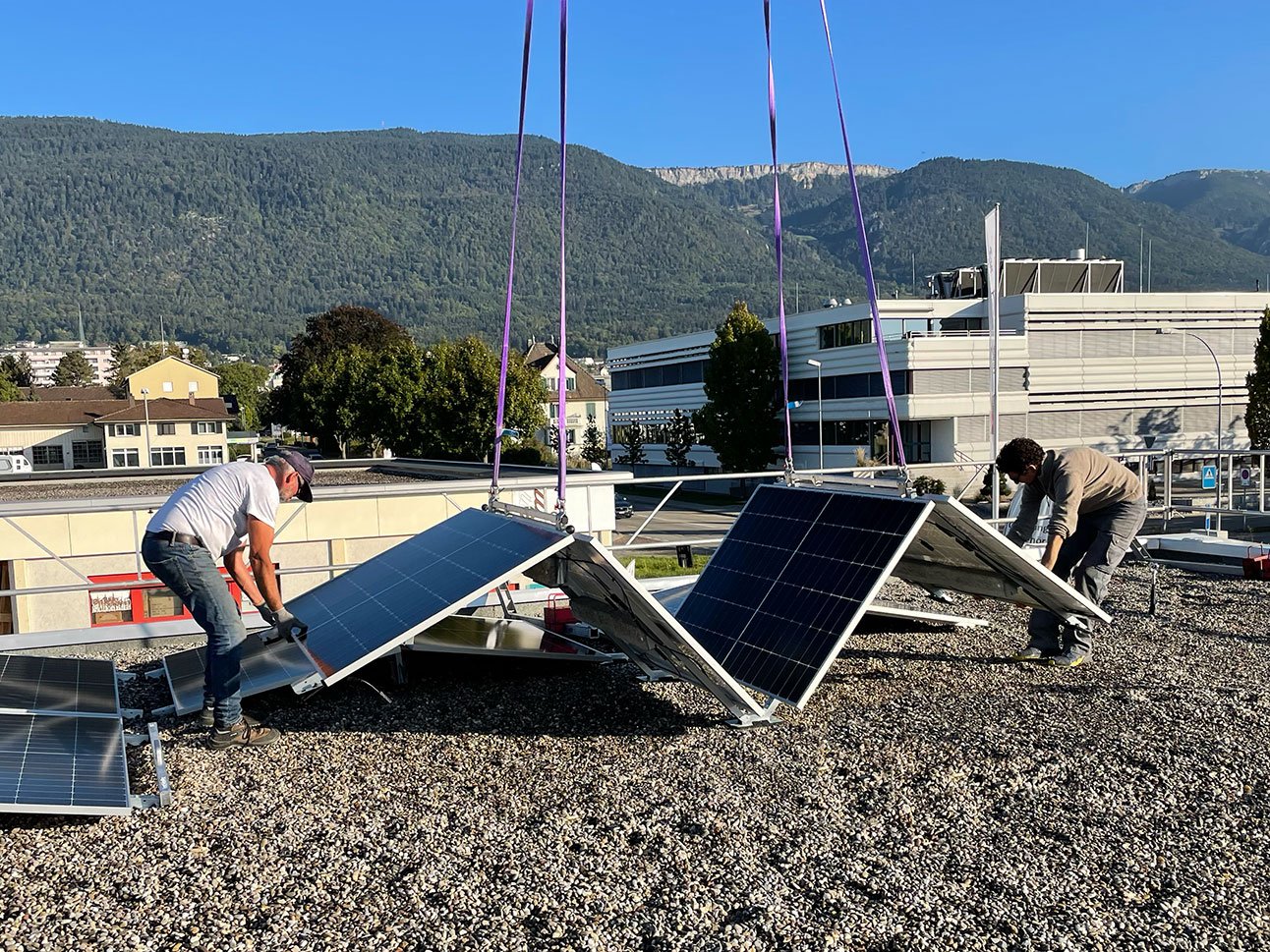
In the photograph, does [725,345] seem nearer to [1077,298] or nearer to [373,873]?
[1077,298]

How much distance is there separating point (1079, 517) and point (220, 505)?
6.54 metres

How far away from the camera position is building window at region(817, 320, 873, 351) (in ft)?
218

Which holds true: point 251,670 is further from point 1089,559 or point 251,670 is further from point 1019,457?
point 1089,559

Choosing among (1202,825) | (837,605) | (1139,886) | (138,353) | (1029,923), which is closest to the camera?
(1029,923)

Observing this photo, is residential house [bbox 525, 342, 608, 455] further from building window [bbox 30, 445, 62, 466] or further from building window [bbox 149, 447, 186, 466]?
building window [bbox 30, 445, 62, 466]

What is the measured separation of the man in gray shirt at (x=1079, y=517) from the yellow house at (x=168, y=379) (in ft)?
350

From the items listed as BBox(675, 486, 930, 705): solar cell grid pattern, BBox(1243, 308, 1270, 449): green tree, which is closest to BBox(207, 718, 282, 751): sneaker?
BBox(675, 486, 930, 705): solar cell grid pattern

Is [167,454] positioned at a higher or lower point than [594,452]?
higher

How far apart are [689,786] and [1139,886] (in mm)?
2270

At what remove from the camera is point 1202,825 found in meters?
5.31

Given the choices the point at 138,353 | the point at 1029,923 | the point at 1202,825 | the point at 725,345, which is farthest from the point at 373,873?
the point at 138,353

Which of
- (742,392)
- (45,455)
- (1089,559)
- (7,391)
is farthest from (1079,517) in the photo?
(7,391)

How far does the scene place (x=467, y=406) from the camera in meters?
62.7

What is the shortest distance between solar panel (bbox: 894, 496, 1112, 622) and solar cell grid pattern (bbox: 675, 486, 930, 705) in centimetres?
41
